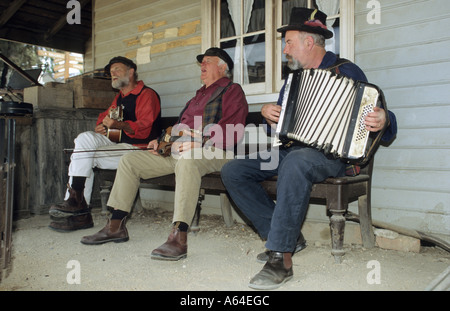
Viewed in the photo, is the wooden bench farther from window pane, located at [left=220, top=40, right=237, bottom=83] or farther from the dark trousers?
window pane, located at [left=220, top=40, right=237, bottom=83]

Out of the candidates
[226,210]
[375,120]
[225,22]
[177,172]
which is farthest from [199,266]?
[225,22]

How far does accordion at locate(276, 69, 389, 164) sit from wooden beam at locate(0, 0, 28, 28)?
492 centimetres

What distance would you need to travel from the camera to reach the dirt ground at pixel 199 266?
80.7 inches

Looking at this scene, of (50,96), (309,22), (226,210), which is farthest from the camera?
(50,96)

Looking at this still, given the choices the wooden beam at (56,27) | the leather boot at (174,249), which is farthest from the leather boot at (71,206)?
the wooden beam at (56,27)

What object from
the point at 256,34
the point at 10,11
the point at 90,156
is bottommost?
the point at 90,156

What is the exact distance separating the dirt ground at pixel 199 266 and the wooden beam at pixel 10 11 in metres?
3.86

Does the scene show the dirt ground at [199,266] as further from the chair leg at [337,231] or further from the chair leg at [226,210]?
the chair leg at [226,210]

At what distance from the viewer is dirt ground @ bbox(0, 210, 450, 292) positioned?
80.7 inches

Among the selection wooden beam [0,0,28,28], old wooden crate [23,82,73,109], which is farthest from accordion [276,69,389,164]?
wooden beam [0,0,28,28]

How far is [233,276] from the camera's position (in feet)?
7.20

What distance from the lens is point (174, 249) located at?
2449 millimetres

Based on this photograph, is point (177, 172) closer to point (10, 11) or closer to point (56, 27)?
point (10, 11)

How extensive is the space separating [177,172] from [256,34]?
1.62 meters
